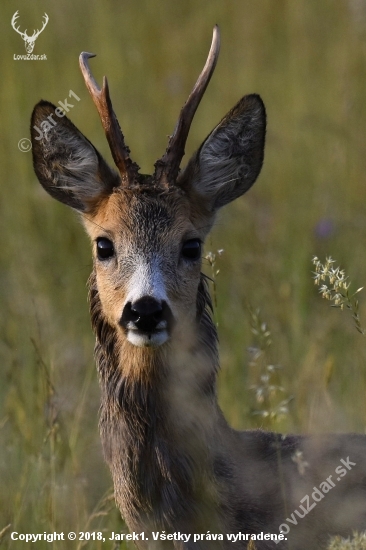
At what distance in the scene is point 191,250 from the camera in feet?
18.0

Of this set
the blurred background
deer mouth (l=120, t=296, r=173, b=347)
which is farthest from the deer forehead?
the blurred background

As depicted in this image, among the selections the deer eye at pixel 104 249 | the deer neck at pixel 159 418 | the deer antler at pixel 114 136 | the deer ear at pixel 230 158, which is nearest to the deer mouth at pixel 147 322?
the deer neck at pixel 159 418

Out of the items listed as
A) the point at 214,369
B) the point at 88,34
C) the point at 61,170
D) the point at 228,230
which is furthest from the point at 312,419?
the point at 88,34

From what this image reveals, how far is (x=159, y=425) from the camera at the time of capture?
534 cm

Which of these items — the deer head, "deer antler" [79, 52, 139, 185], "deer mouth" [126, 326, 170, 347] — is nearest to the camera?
"deer mouth" [126, 326, 170, 347]

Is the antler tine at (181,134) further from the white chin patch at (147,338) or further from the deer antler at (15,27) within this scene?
the deer antler at (15,27)

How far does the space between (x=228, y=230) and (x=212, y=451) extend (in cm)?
470

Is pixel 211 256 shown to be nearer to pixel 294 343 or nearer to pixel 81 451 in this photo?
pixel 81 451

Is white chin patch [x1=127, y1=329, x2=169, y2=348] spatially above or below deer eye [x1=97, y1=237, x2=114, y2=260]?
below

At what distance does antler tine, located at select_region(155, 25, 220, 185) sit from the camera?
5.47 meters

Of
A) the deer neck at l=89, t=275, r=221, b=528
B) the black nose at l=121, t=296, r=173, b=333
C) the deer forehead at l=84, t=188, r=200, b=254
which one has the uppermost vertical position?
the deer forehead at l=84, t=188, r=200, b=254

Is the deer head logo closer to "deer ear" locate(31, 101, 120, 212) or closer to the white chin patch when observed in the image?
"deer ear" locate(31, 101, 120, 212)

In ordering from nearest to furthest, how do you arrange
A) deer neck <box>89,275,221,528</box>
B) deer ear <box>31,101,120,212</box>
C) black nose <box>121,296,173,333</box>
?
1. black nose <box>121,296,173,333</box>
2. deer neck <box>89,275,221,528</box>
3. deer ear <box>31,101,120,212</box>

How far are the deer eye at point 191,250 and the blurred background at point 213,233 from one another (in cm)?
50
